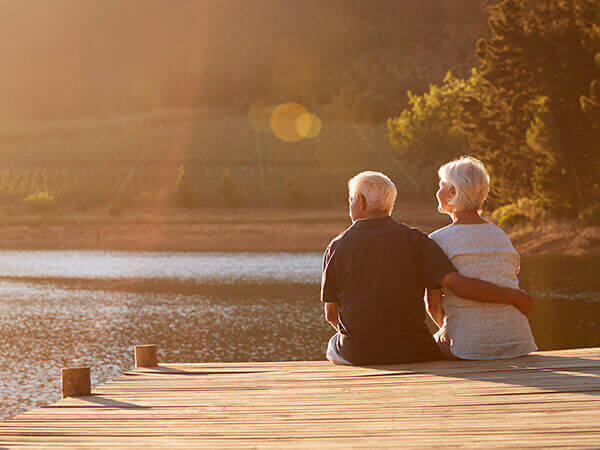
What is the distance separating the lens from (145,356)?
609 cm

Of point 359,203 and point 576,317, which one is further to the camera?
point 576,317

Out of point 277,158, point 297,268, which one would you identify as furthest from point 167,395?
point 277,158

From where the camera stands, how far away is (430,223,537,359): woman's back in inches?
191

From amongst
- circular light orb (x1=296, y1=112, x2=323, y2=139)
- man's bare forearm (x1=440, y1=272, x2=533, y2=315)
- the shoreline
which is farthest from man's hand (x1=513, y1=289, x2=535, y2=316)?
circular light orb (x1=296, y1=112, x2=323, y2=139)

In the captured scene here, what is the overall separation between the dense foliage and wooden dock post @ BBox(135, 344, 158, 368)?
108ft

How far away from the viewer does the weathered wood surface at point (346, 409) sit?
3.42 meters

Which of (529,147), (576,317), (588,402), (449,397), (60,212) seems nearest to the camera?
(588,402)

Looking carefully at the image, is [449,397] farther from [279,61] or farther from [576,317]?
[279,61]

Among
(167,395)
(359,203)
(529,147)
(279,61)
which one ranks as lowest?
(167,395)

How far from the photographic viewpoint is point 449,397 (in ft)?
13.5

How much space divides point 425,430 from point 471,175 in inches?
68.6

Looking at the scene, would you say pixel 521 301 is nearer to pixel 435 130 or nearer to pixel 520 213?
pixel 520 213

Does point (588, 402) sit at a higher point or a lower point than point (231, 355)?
higher

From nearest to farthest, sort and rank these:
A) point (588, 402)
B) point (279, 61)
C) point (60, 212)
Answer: point (588, 402), point (60, 212), point (279, 61)
